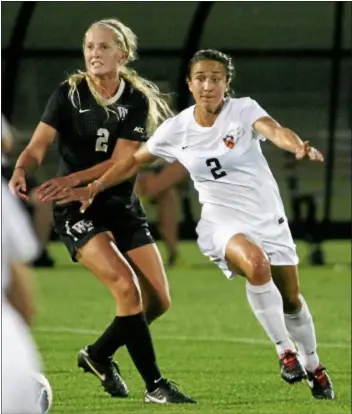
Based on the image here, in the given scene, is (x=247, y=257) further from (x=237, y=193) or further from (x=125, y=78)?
(x=125, y=78)

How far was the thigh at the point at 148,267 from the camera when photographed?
8.13 meters

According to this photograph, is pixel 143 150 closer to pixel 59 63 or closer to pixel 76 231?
pixel 76 231

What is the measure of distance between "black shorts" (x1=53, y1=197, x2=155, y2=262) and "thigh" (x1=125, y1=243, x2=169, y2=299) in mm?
35

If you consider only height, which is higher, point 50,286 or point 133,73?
point 133,73

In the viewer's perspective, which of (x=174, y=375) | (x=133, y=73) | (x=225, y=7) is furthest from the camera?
(x=225, y=7)

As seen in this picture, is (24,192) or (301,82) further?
(301,82)

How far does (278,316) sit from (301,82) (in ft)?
42.0

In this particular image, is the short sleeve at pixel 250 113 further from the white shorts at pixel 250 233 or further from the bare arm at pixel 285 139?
the white shorts at pixel 250 233

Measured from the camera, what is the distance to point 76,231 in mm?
7977

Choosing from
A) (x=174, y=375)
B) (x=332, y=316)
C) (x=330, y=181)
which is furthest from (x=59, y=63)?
(x=174, y=375)

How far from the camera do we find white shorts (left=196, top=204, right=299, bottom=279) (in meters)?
8.03

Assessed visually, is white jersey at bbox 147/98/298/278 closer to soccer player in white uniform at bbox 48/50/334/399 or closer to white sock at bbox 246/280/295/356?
soccer player in white uniform at bbox 48/50/334/399

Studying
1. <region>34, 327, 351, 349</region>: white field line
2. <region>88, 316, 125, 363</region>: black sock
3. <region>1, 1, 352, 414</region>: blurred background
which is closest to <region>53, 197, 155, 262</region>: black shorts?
<region>88, 316, 125, 363</region>: black sock

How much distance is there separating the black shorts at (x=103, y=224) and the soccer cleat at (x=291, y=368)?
3.47 feet
